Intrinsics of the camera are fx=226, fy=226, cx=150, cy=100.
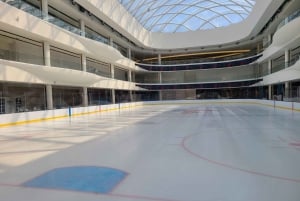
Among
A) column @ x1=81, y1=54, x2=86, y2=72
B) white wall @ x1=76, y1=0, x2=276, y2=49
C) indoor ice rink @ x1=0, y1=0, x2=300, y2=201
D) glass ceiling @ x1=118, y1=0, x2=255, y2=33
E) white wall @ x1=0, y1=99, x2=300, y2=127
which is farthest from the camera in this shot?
glass ceiling @ x1=118, y1=0, x2=255, y2=33

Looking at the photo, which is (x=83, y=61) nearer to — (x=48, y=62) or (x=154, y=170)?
(x=48, y=62)

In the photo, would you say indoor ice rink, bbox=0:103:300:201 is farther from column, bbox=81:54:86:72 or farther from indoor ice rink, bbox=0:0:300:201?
column, bbox=81:54:86:72

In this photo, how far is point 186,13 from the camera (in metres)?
41.6

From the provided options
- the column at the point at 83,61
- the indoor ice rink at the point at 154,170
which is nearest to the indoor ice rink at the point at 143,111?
the indoor ice rink at the point at 154,170

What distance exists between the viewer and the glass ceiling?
3606cm

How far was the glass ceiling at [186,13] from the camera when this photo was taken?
36.1 m

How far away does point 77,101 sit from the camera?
27672 millimetres

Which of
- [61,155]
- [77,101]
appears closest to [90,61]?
[77,101]

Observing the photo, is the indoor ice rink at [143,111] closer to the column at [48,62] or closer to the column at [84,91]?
the column at [48,62]

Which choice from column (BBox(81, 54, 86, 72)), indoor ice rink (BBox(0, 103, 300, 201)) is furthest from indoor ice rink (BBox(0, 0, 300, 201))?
column (BBox(81, 54, 86, 72))

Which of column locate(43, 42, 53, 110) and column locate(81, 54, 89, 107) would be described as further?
column locate(81, 54, 89, 107)

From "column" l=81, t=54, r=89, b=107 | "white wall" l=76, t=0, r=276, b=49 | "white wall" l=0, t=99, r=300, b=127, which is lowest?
"white wall" l=0, t=99, r=300, b=127

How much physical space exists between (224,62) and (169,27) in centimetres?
1333

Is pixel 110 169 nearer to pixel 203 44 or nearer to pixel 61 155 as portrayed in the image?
pixel 61 155
